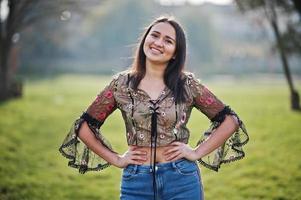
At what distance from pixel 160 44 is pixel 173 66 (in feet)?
0.63

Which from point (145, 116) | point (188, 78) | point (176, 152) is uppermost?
point (188, 78)

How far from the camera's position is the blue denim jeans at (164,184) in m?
3.18

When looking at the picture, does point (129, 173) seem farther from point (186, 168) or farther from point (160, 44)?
point (160, 44)

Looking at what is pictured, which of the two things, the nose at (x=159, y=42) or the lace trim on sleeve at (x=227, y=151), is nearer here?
the nose at (x=159, y=42)

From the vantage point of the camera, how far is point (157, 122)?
10.6ft

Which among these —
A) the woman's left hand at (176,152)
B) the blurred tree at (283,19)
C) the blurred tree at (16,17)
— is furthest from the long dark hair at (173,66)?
the blurred tree at (16,17)

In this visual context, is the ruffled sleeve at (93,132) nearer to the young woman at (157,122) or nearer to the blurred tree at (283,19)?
the young woman at (157,122)

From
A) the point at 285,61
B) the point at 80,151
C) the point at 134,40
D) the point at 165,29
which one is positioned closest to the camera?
the point at 165,29

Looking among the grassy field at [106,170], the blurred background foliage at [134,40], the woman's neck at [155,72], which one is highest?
the woman's neck at [155,72]

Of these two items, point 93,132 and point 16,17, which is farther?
point 16,17

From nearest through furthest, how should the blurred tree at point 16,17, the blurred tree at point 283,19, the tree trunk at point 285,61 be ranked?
the blurred tree at point 283,19 → the tree trunk at point 285,61 → the blurred tree at point 16,17

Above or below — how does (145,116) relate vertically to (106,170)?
above

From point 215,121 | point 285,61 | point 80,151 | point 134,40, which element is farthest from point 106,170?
point 134,40

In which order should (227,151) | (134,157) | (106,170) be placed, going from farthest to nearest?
1. (106,170)
2. (227,151)
3. (134,157)
